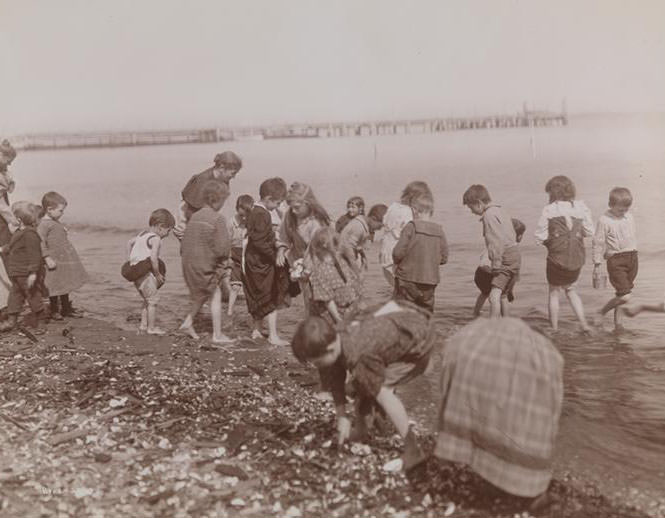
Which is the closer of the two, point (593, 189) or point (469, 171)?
point (593, 189)

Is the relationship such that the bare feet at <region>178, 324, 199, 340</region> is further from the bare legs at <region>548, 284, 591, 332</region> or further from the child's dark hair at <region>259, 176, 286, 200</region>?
the bare legs at <region>548, 284, 591, 332</region>

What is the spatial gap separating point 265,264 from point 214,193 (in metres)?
0.87

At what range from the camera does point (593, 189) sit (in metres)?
28.6

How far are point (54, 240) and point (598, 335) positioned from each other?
6197mm

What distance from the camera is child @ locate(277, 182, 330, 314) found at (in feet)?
22.1

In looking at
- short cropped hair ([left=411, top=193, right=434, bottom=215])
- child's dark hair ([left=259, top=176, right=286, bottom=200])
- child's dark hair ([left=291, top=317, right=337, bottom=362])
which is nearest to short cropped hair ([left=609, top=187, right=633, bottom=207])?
short cropped hair ([left=411, top=193, right=434, bottom=215])

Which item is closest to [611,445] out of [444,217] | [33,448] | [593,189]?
[33,448]

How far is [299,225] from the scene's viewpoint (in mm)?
6969

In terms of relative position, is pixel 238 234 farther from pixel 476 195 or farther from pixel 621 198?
pixel 621 198

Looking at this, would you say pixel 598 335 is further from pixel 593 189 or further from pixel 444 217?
pixel 593 189

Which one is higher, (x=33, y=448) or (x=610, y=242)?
(x=610, y=242)

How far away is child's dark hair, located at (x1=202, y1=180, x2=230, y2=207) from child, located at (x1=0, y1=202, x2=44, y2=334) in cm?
207

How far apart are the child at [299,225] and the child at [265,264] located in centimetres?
11

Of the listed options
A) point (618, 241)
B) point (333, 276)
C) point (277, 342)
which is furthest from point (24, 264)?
point (618, 241)
